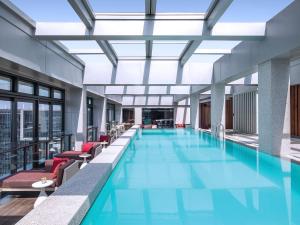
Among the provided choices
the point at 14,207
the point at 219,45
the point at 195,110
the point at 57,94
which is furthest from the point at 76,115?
the point at 195,110

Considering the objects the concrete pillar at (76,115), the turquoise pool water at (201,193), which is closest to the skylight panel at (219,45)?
the turquoise pool water at (201,193)

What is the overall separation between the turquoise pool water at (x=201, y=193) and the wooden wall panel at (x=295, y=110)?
21.9 feet

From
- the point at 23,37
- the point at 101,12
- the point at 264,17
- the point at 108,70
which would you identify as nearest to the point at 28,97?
the point at 23,37

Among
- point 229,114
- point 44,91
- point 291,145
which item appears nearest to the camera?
point 44,91

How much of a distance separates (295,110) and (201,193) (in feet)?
36.2

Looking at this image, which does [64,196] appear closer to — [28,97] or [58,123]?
[28,97]

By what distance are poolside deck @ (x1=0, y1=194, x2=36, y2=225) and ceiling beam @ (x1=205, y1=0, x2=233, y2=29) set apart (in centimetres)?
546

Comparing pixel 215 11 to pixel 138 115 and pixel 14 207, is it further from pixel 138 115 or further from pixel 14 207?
pixel 138 115

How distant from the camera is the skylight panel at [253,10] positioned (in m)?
6.05

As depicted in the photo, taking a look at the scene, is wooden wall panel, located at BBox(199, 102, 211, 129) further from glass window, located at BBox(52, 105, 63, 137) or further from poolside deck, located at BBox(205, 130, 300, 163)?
glass window, located at BBox(52, 105, 63, 137)

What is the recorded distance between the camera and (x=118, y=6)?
6336 millimetres

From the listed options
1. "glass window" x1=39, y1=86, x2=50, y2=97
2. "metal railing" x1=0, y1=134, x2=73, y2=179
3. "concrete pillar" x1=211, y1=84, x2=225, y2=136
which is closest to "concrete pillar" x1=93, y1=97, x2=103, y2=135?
"metal railing" x1=0, y1=134, x2=73, y2=179

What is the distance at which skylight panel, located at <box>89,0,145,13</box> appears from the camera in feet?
19.7

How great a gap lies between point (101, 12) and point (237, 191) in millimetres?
5324
